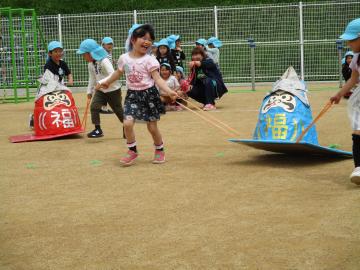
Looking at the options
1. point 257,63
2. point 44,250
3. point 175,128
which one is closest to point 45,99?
point 175,128

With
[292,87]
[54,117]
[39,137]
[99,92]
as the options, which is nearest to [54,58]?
[99,92]

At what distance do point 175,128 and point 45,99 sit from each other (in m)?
1.97

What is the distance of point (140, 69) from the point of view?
7539 millimetres

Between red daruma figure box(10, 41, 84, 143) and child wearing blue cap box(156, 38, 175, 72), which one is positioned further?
child wearing blue cap box(156, 38, 175, 72)

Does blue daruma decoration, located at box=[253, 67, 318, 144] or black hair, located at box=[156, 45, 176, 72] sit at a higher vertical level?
black hair, located at box=[156, 45, 176, 72]

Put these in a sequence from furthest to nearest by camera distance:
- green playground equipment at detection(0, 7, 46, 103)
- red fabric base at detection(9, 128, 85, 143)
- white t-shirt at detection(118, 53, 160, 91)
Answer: green playground equipment at detection(0, 7, 46, 103), red fabric base at detection(9, 128, 85, 143), white t-shirt at detection(118, 53, 160, 91)

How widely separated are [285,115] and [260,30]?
12893mm

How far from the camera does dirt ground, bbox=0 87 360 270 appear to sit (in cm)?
432

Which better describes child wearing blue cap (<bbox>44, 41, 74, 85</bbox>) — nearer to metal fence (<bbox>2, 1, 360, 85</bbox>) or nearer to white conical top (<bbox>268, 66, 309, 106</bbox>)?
white conical top (<bbox>268, 66, 309, 106</bbox>)

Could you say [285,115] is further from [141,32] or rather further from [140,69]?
[141,32]

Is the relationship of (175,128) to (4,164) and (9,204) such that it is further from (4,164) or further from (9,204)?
(9,204)

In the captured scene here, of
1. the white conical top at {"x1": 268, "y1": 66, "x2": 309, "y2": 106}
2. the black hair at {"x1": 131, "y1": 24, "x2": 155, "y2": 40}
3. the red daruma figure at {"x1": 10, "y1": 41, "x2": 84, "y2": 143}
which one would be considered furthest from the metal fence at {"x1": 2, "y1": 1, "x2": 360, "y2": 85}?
the black hair at {"x1": 131, "y1": 24, "x2": 155, "y2": 40}

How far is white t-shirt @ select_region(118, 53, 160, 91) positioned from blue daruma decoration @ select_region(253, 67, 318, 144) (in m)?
1.24

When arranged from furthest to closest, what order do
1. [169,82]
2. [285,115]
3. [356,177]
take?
1. [169,82]
2. [285,115]
3. [356,177]
